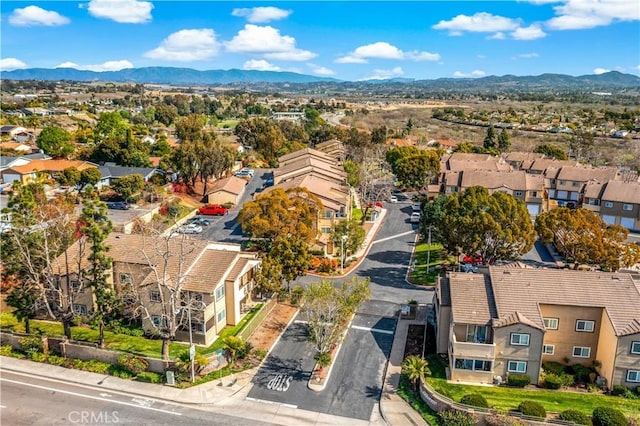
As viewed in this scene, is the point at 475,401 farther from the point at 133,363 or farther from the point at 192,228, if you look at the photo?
the point at 192,228

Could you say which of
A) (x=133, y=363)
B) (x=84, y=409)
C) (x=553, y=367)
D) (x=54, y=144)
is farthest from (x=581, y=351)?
(x=54, y=144)

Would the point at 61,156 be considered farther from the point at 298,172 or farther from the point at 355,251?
the point at 355,251

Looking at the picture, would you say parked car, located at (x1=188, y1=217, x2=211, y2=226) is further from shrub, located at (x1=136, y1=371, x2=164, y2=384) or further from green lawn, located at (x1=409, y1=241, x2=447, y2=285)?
shrub, located at (x1=136, y1=371, x2=164, y2=384)

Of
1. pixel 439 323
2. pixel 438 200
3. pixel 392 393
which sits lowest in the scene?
pixel 392 393

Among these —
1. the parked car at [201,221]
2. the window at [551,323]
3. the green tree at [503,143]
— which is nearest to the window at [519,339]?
the window at [551,323]

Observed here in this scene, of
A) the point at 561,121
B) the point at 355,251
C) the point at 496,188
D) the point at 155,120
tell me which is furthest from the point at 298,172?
the point at 561,121

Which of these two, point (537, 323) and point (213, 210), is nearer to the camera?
point (537, 323)

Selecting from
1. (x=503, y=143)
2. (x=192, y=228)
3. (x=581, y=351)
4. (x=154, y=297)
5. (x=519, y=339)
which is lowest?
(x=581, y=351)
